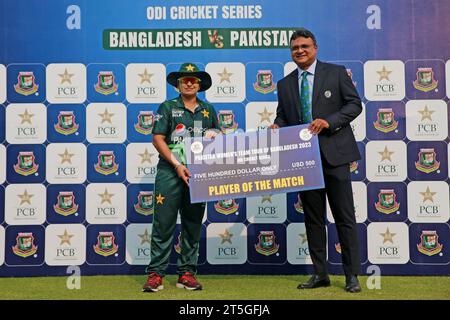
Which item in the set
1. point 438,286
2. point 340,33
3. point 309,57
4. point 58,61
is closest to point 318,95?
point 309,57

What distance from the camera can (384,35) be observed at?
3.94m

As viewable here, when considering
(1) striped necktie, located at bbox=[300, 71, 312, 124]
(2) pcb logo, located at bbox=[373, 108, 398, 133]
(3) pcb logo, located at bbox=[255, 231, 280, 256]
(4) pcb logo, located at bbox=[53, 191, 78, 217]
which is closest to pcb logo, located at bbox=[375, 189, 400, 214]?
(2) pcb logo, located at bbox=[373, 108, 398, 133]

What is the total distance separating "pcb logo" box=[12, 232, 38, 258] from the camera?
3.95 metres

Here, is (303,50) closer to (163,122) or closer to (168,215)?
(163,122)

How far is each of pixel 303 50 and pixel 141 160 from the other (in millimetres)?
1535

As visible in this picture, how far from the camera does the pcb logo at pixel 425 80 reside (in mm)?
3916

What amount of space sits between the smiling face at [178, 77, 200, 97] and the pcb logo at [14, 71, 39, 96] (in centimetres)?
130

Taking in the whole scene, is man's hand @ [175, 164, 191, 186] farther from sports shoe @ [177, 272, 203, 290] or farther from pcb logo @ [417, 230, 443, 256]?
pcb logo @ [417, 230, 443, 256]

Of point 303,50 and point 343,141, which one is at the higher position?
point 303,50

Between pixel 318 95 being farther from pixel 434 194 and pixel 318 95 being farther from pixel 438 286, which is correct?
pixel 438 286

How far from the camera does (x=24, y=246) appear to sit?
13.0 ft

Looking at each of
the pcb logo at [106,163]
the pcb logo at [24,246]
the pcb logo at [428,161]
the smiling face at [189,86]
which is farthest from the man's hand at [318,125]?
the pcb logo at [24,246]

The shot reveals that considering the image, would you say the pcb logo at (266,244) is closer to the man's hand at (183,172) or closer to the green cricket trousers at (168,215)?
the green cricket trousers at (168,215)

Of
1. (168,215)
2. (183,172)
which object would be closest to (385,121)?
(183,172)
